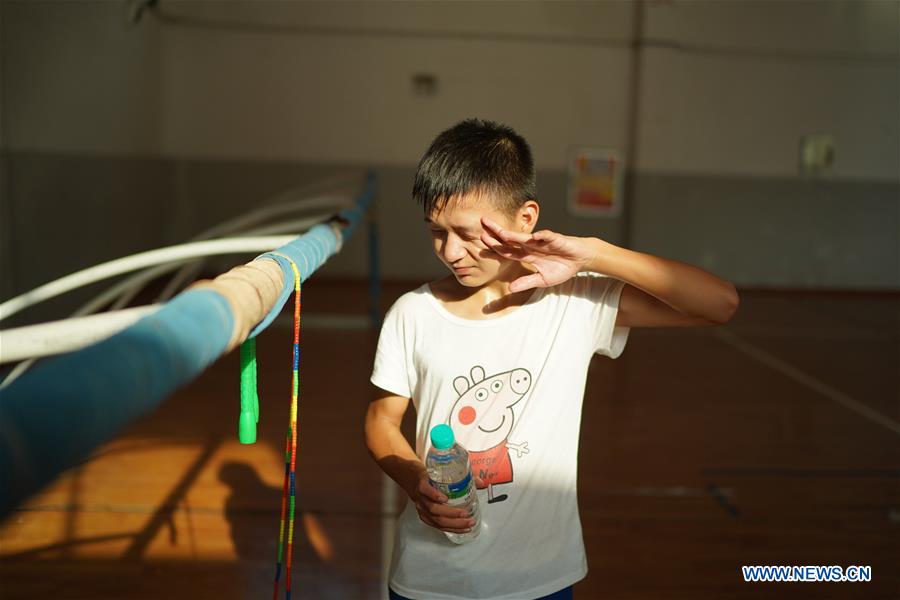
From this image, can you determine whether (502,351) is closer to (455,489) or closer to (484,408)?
(484,408)

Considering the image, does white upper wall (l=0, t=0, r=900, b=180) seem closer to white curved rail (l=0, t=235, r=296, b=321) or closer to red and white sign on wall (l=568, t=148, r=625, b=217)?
red and white sign on wall (l=568, t=148, r=625, b=217)

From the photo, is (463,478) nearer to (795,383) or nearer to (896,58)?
(795,383)

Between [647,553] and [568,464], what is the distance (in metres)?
1.42

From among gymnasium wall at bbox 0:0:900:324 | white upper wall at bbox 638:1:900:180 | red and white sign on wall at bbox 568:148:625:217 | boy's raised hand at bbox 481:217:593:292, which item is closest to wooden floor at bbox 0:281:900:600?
boy's raised hand at bbox 481:217:593:292

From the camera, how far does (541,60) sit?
27.3ft

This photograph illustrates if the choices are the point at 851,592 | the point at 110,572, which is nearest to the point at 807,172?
the point at 851,592

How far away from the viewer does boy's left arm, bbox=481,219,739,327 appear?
1.08m

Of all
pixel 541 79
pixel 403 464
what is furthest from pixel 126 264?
pixel 541 79

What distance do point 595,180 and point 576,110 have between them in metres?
0.75

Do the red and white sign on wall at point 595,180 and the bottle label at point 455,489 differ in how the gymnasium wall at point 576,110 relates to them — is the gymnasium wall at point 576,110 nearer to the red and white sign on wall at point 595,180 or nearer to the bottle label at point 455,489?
the red and white sign on wall at point 595,180

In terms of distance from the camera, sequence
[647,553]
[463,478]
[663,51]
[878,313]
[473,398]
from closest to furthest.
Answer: [463,478] → [473,398] → [647,553] → [878,313] → [663,51]

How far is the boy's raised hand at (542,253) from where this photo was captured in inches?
42.1

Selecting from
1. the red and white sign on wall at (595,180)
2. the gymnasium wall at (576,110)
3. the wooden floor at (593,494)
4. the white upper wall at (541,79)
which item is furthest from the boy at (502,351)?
the red and white sign on wall at (595,180)

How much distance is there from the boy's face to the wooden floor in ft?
4.45
